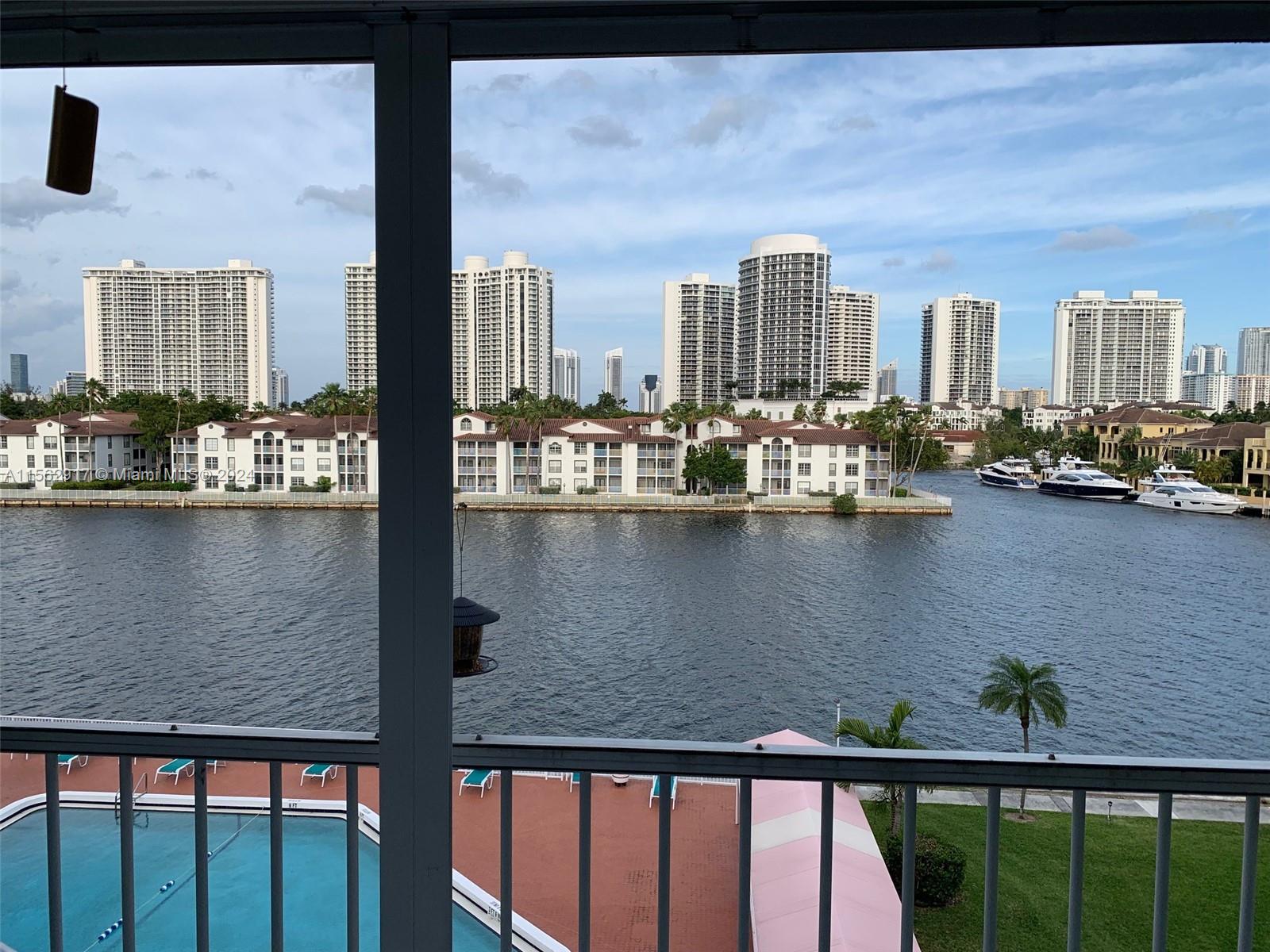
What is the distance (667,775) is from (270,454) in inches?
90.9

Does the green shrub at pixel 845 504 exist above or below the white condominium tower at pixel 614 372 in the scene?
below

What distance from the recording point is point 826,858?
1.11 meters

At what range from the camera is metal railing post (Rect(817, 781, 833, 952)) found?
43.5 inches

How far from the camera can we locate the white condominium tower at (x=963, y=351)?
10.0 ft

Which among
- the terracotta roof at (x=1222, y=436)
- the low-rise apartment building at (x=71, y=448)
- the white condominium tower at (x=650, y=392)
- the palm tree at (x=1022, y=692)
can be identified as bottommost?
the palm tree at (x=1022, y=692)

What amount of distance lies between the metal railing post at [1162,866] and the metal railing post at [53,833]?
1623mm

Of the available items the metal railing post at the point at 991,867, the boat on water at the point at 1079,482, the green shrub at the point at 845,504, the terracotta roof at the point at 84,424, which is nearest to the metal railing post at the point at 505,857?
the metal railing post at the point at 991,867

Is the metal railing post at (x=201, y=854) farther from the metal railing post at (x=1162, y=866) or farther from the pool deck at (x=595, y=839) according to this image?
the metal railing post at (x=1162, y=866)

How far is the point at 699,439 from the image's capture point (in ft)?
11.2

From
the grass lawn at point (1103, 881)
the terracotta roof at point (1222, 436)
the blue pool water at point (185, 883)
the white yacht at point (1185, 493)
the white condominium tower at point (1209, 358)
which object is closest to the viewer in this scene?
the grass lawn at point (1103, 881)

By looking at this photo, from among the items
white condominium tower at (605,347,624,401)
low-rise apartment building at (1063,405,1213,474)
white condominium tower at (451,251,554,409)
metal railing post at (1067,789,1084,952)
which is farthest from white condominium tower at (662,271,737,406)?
metal railing post at (1067,789,1084,952)

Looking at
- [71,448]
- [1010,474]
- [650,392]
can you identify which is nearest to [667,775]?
[650,392]

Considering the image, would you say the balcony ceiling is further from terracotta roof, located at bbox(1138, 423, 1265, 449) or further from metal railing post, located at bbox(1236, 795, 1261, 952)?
terracotta roof, located at bbox(1138, 423, 1265, 449)

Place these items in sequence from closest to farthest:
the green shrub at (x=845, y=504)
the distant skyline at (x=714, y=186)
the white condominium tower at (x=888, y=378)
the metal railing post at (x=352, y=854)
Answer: the metal railing post at (x=352, y=854), the distant skyline at (x=714, y=186), the white condominium tower at (x=888, y=378), the green shrub at (x=845, y=504)
